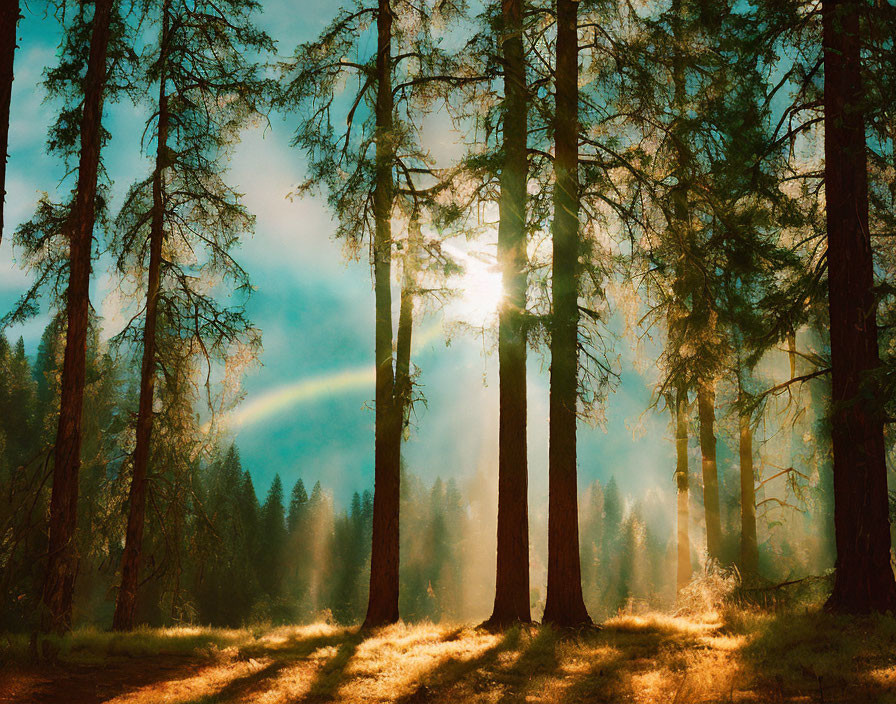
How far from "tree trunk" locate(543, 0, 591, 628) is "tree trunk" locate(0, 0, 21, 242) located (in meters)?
7.28

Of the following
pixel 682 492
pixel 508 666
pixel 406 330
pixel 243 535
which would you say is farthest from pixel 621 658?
pixel 243 535

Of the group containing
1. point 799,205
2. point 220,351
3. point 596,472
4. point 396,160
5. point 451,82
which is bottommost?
point 596,472

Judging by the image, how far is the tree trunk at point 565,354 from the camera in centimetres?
941

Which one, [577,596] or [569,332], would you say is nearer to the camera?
[577,596]

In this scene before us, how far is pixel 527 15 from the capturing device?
10.5 meters

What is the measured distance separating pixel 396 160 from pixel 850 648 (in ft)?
35.1

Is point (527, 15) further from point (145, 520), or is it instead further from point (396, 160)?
point (145, 520)

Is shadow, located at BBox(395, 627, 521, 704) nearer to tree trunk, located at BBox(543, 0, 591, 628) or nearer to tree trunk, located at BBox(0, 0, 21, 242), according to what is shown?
tree trunk, located at BBox(543, 0, 591, 628)

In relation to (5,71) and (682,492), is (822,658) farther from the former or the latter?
(5,71)

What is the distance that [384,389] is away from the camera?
474 inches

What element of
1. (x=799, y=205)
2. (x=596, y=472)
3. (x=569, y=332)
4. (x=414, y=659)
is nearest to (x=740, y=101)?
(x=799, y=205)

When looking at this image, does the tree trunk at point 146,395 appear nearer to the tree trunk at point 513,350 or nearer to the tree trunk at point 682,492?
the tree trunk at point 513,350

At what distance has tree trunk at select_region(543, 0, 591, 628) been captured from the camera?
9.41 m

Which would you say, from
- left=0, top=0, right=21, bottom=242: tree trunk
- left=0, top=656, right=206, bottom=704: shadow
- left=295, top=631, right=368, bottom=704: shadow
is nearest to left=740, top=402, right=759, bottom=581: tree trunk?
left=295, top=631, right=368, bottom=704: shadow
